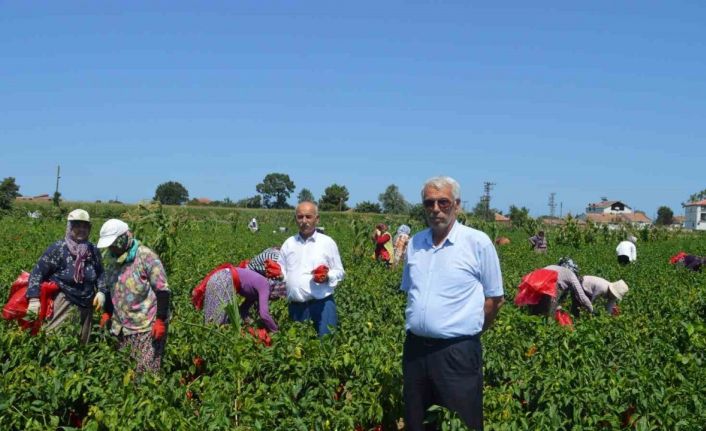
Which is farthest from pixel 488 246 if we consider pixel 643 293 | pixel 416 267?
pixel 643 293

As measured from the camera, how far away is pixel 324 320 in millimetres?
5656

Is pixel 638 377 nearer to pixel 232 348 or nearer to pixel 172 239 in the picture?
pixel 232 348

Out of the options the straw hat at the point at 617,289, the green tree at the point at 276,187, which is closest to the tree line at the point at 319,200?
the green tree at the point at 276,187

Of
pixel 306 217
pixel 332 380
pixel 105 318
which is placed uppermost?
pixel 306 217

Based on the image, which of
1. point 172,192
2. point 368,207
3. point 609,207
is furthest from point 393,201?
point 609,207

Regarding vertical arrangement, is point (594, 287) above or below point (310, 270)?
below

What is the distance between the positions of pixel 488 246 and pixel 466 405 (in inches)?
34.7

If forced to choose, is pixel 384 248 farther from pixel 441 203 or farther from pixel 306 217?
pixel 441 203

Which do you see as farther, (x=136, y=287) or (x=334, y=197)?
(x=334, y=197)

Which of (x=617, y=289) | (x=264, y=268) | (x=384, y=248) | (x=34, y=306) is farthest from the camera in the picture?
(x=384, y=248)

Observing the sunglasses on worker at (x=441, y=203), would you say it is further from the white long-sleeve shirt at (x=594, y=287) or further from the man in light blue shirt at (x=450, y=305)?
the white long-sleeve shirt at (x=594, y=287)

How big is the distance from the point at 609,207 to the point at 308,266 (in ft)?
423

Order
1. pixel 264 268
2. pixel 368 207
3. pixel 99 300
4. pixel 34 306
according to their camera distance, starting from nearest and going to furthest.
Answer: pixel 99 300 → pixel 34 306 → pixel 264 268 → pixel 368 207

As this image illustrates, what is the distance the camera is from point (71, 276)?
18.2 feet
